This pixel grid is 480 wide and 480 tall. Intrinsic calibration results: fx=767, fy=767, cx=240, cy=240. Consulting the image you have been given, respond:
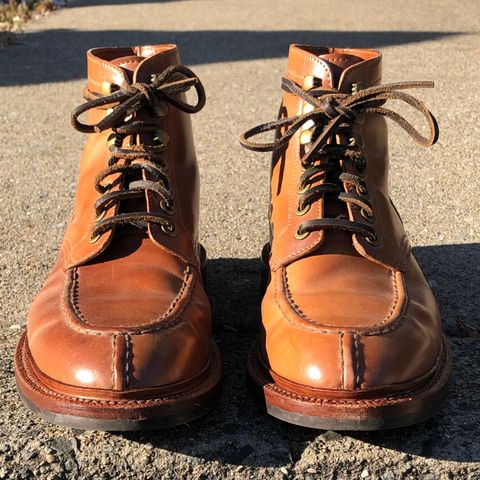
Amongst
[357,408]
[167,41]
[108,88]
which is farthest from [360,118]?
[167,41]

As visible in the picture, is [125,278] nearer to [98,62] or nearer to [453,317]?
[98,62]

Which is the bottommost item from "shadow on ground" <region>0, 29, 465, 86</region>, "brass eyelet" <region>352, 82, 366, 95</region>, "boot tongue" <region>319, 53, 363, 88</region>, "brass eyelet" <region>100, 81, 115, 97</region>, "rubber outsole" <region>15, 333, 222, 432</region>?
"shadow on ground" <region>0, 29, 465, 86</region>

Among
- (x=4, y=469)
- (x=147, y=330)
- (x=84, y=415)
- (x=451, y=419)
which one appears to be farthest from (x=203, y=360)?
(x=451, y=419)

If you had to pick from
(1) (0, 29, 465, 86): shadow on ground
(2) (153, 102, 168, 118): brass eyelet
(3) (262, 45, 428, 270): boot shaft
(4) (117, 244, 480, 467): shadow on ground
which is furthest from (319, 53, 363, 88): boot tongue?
(1) (0, 29, 465, 86): shadow on ground

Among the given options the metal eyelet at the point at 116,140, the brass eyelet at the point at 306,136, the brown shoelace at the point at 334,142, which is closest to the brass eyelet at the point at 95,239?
the metal eyelet at the point at 116,140

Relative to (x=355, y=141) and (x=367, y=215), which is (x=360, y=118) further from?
(x=367, y=215)

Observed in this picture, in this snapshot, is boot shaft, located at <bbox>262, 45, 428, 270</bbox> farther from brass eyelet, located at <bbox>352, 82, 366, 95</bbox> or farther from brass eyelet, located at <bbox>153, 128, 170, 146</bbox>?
brass eyelet, located at <bbox>153, 128, 170, 146</bbox>
